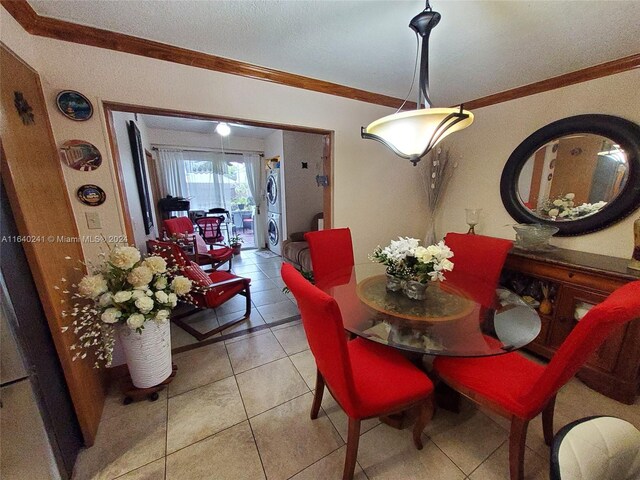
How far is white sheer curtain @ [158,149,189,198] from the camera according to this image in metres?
4.75

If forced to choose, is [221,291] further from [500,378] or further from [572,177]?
[572,177]

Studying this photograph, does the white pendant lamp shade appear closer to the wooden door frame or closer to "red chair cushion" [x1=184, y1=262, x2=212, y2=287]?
the wooden door frame

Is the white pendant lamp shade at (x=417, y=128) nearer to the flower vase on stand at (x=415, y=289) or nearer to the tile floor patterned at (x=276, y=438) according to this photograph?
the flower vase on stand at (x=415, y=289)

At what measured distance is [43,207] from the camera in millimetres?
1230

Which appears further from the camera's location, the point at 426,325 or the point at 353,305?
the point at 353,305

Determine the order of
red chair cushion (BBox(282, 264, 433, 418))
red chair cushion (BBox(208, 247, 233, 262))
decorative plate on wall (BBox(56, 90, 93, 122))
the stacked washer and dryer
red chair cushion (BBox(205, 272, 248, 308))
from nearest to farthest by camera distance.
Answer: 1. red chair cushion (BBox(282, 264, 433, 418))
2. decorative plate on wall (BBox(56, 90, 93, 122))
3. red chair cushion (BBox(205, 272, 248, 308))
4. red chair cushion (BBox(208, 247, 233, 262))
5. the stacked washer and dryer

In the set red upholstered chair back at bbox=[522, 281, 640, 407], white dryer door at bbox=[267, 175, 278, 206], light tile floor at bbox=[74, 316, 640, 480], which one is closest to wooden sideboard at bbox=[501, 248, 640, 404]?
light tile floor at bbox=[74, 316, 640, 480]

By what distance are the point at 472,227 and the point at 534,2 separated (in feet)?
5.84

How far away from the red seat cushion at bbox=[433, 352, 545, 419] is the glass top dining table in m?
0.16

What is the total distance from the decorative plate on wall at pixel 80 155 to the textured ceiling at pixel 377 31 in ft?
2.18

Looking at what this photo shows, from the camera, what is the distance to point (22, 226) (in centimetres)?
106

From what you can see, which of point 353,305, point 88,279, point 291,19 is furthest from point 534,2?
point 88,279

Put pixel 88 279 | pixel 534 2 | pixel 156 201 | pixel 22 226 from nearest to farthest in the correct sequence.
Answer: pixel 22 226
pixel 534 2
pixel 88 279
pixel 156 201

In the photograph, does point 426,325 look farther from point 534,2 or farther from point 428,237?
point 428,237
